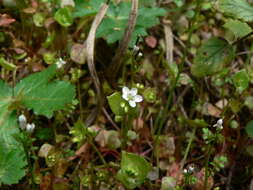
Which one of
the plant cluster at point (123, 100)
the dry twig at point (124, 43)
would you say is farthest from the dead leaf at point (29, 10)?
the dry twig at point (124, 43)

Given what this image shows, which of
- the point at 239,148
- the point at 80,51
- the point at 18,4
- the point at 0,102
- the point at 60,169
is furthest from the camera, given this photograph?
the point at 18,4

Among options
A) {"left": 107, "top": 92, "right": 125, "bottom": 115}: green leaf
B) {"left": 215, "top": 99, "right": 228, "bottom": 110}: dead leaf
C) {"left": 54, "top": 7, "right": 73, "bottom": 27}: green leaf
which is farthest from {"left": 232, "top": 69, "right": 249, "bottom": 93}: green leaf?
{"left": 54, "top": 7, "right": 73, "bottom": 27}: green leaf

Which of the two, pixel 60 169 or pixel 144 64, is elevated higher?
pixel 144 64

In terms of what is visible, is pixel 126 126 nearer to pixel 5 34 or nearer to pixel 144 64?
pixel 144 64

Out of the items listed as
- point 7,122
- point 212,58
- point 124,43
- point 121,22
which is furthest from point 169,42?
point 7,122

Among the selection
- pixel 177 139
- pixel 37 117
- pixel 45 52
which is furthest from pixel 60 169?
pixel 45 52

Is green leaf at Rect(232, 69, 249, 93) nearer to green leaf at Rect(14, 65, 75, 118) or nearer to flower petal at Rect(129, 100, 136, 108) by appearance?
flower petal at Rect(129, 100, 136, 108)

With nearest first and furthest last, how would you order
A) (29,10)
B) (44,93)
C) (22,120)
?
(22,120), (44,93), (29,10)

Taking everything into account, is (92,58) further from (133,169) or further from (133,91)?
(133,169)
